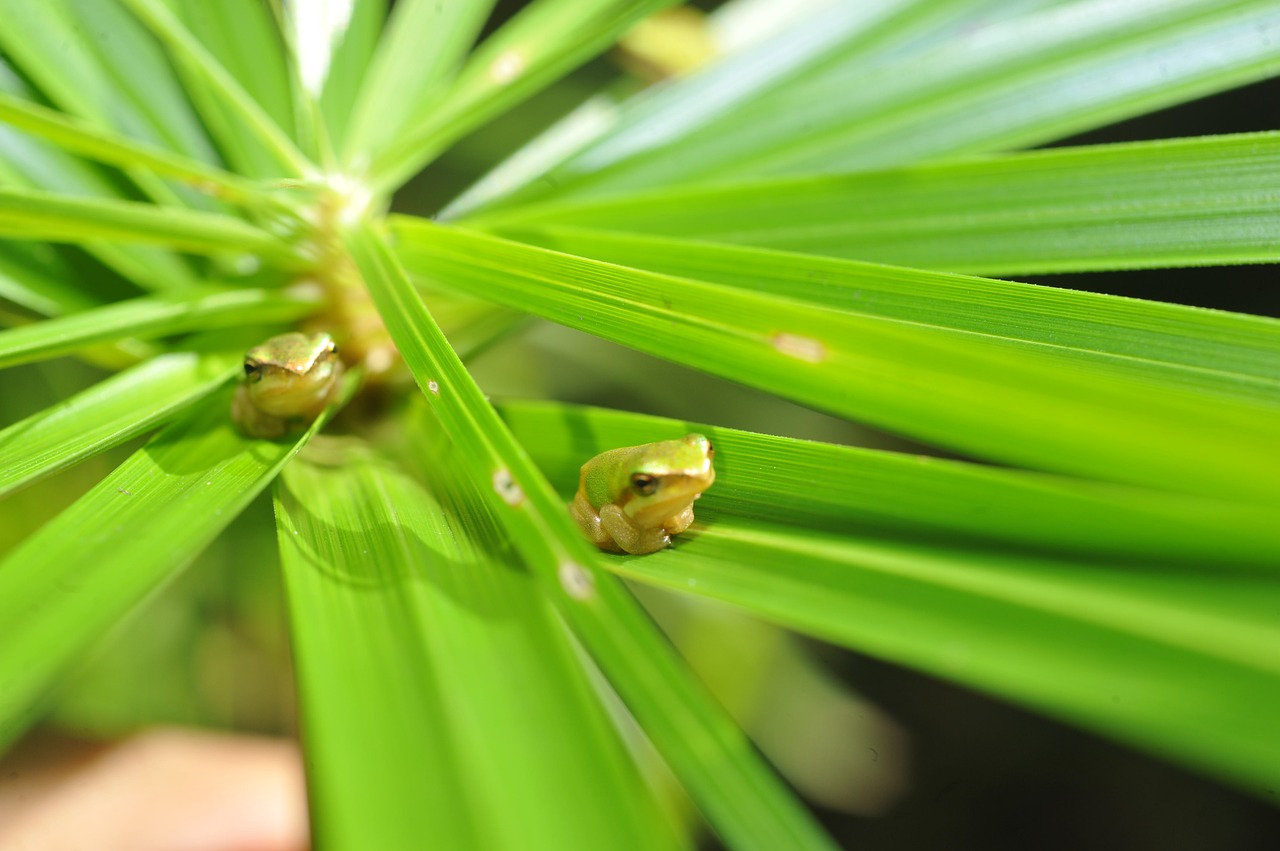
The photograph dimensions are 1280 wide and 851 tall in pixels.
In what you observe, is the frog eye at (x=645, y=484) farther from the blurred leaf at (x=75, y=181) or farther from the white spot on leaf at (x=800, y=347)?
the blurred leaf at (x=75, y=181)

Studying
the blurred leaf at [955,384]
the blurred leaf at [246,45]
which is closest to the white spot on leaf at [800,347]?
the blurred leaf at [955,384]

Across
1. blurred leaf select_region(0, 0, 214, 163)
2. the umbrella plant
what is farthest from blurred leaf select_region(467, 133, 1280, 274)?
blurred leaf select_region(0, 0, 214, 163)

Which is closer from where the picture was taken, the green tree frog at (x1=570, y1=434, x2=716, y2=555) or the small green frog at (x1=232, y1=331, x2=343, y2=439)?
the green tree frog at (x1=570, y1=434, x2=716, y2=555)

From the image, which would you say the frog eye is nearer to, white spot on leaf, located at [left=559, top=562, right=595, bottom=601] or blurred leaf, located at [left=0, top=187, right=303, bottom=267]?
white spot on leaf, located at [left=559, top=562, right=595, bottom=601]

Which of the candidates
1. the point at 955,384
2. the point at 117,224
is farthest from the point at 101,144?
the point at 955,384

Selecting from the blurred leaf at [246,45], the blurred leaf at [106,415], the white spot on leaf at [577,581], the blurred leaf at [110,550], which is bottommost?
the white spot on leaf at [577,581]

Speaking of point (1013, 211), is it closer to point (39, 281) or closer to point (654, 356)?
point (654, 356)
